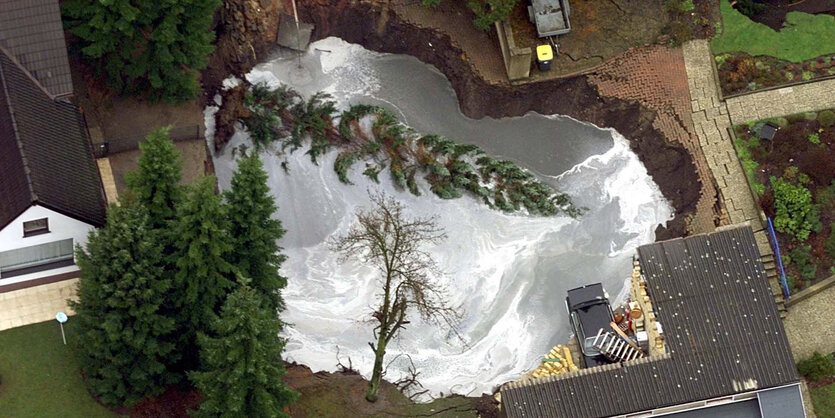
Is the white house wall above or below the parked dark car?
above

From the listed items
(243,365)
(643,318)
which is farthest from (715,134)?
(243,365)

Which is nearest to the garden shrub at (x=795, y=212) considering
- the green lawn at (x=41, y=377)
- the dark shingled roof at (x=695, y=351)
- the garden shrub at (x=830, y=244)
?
the garden shrub at (x=830, y=244)

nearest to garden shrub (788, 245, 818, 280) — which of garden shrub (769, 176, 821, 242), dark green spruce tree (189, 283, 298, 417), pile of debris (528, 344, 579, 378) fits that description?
garden shrub (769, 176, 821, 242)

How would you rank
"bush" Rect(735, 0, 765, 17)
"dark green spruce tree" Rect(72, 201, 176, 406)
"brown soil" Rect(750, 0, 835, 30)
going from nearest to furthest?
1. "dark green spruce tree" Rect(72, 201, 176, 406)
2. "brown soil" Rect(750, 0, 835, 30)
3. "bush" Rect(735, 0, 765, 17)

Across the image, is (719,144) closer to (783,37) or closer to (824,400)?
(783,37)

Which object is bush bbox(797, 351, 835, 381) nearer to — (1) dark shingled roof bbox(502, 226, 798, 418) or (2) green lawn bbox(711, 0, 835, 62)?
(1) dark shingled roof bbox(502, 226, 798, 418)

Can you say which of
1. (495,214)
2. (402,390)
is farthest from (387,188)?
(402,390)

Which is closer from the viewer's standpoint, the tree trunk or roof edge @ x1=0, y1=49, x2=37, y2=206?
roof edge @ x1=0, y1=49, x2=37, y2=206

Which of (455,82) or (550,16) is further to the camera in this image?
(455,82)
